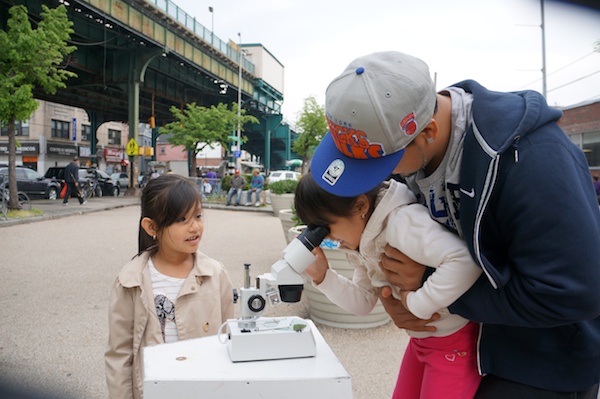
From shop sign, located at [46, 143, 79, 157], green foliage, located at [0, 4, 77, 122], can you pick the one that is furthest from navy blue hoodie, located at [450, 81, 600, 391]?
shop sign, located at [46, 143, 79, 157]

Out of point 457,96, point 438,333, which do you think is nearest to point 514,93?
point 457,96

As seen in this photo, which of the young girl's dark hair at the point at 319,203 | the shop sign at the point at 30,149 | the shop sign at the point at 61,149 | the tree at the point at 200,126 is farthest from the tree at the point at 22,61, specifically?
the shop sign at the point at 30,149

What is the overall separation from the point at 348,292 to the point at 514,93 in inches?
33.7

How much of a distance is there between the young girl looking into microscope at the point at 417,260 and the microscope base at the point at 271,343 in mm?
304

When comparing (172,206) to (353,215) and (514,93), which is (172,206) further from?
(514,93)

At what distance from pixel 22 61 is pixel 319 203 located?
14562mm

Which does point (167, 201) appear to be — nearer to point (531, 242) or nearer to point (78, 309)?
point (531, 242)

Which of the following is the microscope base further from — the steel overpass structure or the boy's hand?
the steel overpass structure

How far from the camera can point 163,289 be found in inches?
84.1

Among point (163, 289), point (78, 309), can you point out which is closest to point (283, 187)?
point (78, 309)

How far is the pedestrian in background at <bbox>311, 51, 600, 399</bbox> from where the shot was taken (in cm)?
102

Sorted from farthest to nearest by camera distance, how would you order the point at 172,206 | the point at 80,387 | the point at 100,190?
1. the point at 100,190
2. the point at 80,387
3. the point at 172,206

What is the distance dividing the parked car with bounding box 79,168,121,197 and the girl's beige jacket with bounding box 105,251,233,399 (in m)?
23.1

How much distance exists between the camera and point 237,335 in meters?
1.34
